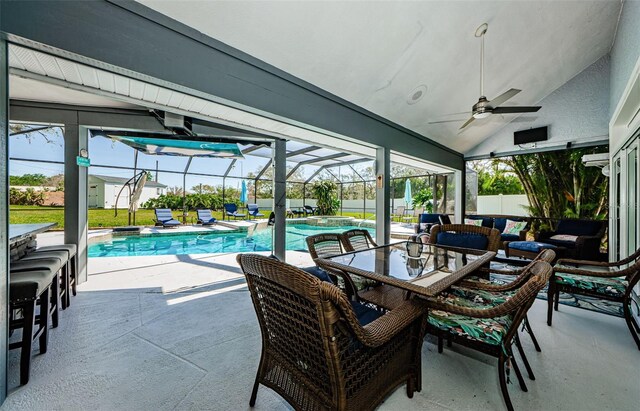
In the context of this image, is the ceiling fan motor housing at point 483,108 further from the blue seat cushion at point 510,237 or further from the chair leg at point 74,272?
the chair leg at point 74,272

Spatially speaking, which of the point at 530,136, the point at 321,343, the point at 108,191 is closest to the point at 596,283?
the point at 321,343

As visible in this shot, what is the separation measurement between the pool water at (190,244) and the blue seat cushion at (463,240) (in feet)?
12.3

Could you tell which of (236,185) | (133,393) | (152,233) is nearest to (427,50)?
(133,393)

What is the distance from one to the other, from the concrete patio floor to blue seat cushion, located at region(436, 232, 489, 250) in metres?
0.88

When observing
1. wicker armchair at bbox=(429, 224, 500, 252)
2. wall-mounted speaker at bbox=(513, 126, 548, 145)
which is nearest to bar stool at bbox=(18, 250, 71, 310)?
wicker armchair at bbox=(429, 224, 500, 252)

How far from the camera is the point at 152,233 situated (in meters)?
8.23

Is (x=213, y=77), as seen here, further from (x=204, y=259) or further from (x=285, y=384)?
(x=204, y=259)

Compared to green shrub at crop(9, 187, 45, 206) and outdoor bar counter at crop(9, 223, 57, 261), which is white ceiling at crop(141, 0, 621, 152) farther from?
green shrub at crop(9, 187, 45, 206)

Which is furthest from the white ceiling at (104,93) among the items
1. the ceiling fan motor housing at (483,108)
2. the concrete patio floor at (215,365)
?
the concrete patio floor at (215,365)

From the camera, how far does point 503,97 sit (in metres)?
3.50

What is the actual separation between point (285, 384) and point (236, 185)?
11664 mm

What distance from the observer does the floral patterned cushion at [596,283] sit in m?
2.34

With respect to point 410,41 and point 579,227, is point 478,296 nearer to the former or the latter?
point 410,41

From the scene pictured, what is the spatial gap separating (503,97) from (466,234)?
202 centimetres
